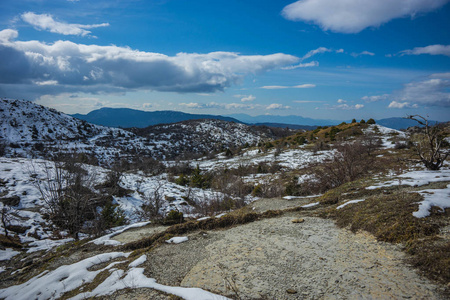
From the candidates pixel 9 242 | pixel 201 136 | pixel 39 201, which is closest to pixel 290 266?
pixel 9 242

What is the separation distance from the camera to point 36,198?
755 inches

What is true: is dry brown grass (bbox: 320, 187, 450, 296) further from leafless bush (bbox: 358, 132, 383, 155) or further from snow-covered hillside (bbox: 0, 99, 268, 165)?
snow-covered hillside (bbox: 0, 99, 268, 165)

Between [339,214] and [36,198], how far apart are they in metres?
24.3

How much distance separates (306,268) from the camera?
16.6 feet

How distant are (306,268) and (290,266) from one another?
38 cm

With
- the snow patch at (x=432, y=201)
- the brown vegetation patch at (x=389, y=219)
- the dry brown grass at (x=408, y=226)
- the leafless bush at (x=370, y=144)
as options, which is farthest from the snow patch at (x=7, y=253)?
the leafless bush at (x=370, y=144)

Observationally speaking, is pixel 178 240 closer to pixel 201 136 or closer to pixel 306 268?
pixel 306 268

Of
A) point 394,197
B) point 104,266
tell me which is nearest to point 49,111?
point 104,266

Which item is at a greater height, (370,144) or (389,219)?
(370,144)

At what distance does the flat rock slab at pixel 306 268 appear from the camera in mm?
4113

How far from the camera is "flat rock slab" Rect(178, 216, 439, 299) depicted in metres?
4.11

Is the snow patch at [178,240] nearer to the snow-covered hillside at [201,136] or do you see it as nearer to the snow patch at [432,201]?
the snow patch at [432,201]

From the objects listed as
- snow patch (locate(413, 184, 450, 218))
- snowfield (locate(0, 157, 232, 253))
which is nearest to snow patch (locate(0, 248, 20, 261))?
snowfield (locate(0, 157, 232, 253))

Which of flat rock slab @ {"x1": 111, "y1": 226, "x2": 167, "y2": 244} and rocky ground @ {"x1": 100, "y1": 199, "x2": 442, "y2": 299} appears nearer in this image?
rocky ground @ {"x1": 100, "y1": 199, "x2": 442, "y2": 299}
